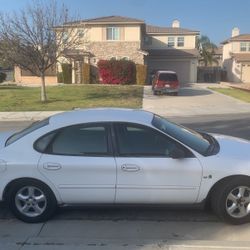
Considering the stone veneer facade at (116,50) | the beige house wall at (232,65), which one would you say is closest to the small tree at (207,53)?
the beige house wall at (232,65)

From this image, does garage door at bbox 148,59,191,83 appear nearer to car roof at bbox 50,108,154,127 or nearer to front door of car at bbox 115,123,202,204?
car roof at bbox 50,108,154,127

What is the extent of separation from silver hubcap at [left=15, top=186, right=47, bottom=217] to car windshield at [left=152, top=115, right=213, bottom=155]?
170cm

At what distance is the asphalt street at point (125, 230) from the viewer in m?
4.64

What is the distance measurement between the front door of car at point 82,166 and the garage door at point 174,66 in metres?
44.3

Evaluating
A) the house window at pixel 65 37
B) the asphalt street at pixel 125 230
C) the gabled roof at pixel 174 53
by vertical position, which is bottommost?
the asphalt street at pixel 125 230

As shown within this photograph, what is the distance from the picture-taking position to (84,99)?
2689 cm

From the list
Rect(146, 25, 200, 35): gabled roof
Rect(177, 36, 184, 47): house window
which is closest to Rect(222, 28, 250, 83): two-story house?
Rect(146, 25, 200, 35): gabled roof

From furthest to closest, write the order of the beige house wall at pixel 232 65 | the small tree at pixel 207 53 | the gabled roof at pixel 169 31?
1. the small tree at pixel 207 53
2. the beige house wall at pixel 232 65
3. the gabled roof at pixel 169 31

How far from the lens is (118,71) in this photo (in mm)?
39219

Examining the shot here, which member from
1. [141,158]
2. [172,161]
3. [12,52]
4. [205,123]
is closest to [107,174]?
[141,158]

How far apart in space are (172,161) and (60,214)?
5.50 feet

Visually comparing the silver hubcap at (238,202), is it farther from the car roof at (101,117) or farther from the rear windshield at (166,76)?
the rear windshield at (166,76)

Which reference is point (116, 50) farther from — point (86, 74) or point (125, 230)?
point (125, 230)

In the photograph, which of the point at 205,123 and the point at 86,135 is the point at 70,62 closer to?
the point at 205,123
